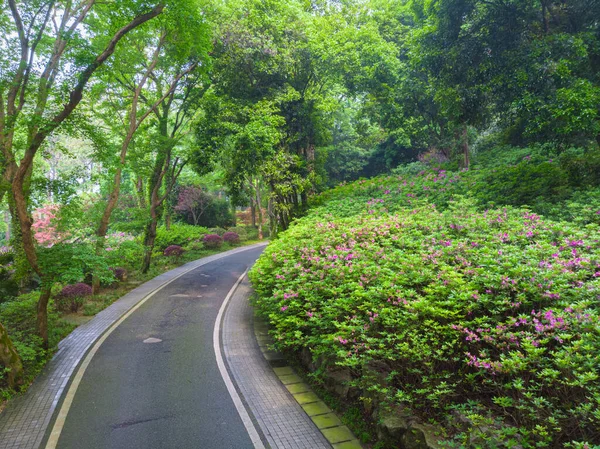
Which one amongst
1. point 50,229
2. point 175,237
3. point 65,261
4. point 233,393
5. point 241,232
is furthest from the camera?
point 241,232

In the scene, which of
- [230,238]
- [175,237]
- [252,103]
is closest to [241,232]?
[230,238]

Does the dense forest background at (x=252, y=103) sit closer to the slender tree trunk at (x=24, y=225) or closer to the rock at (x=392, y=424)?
the slender tree trunk at (x=24, y=225)

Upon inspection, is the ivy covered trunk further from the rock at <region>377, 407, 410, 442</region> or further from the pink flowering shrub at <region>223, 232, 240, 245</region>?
the rock at <region>377, 407, 410, 442</region>

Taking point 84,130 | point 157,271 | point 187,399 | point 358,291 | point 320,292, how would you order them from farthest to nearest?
point 157,271
point 84,130
point 320,292
point 187,399
point 358,291

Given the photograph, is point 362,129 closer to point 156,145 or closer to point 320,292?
point 156,145

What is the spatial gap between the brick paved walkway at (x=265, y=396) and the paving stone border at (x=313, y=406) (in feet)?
0.31

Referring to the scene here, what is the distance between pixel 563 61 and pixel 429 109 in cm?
829

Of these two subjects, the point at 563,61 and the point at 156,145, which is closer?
the point at 563,61

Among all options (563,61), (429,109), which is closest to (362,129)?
(429,109)

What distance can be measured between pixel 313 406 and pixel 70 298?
1083 cm

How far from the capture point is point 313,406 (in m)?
6.48

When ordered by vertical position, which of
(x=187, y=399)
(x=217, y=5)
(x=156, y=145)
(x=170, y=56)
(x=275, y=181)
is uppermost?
(x=217, y=5)

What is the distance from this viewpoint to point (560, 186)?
31.9 ft

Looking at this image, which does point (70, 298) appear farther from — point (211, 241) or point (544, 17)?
point (544, 17)
